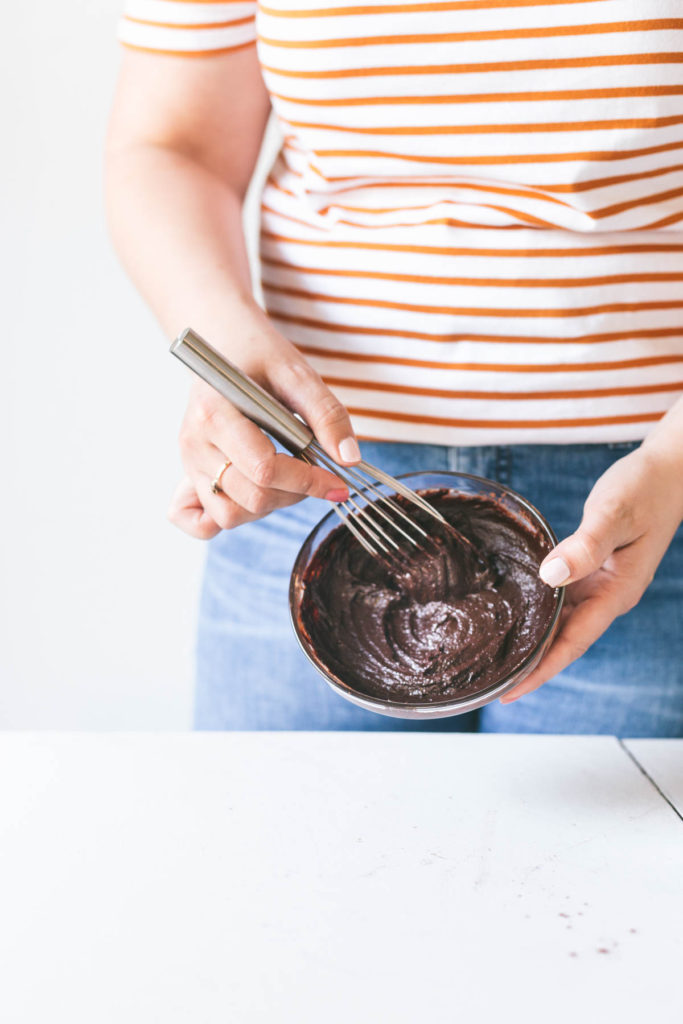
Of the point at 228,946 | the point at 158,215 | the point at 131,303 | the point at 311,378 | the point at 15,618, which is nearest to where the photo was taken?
the point at 228,946

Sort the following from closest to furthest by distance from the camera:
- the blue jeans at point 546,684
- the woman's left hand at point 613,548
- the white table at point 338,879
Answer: the white table at point 338,879
the woman's left hand at point 613,548
the blue jeans at point 546,684

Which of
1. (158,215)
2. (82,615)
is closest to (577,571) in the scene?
(158,215)

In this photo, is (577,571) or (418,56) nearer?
(577,571)

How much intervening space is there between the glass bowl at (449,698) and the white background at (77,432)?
79cm

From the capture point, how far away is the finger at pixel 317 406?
26.0 inches

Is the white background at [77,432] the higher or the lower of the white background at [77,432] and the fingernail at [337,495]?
the lower

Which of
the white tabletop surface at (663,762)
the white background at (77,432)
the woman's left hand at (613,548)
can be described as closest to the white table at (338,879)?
the white tabletop surface at (663,762)

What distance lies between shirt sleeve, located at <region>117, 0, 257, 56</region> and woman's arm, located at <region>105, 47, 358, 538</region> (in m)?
0.01

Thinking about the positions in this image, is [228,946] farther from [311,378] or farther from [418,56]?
[418,56]

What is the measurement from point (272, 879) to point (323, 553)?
238mm

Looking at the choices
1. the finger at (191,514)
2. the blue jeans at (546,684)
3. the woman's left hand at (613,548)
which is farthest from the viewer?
the blue jeans at (546,684)

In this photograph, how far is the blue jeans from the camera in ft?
2.70

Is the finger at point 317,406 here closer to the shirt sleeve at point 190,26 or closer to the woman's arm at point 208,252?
the woman's arm at point 208,252

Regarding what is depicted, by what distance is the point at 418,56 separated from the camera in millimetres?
708
